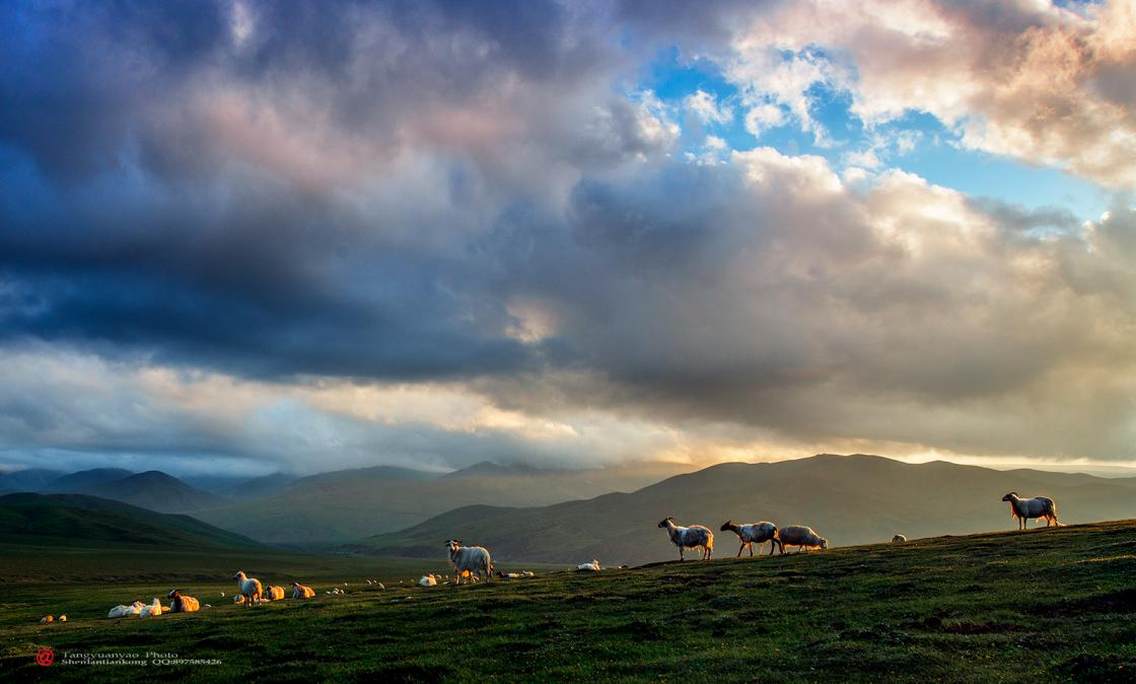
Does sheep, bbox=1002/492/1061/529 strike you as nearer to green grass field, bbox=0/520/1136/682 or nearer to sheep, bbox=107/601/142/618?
green grass field, bbox=0/520/1136/682

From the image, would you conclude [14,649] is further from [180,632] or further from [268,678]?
[268,678]

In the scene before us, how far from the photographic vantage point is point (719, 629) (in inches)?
1054

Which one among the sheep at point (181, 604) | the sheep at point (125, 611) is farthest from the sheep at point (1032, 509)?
the sheep at point (125, 611)

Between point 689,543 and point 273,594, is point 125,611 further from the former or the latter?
point 689,543

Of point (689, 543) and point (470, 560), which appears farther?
point (689, 543)

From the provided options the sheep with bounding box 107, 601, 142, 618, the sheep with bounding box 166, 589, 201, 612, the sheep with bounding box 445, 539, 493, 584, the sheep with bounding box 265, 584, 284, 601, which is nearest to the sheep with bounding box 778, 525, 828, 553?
the sheep with bounding box 445, 539, 493, 584

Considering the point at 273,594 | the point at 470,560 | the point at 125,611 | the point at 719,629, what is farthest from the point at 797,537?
the point at 125,611

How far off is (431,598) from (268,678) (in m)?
18.4

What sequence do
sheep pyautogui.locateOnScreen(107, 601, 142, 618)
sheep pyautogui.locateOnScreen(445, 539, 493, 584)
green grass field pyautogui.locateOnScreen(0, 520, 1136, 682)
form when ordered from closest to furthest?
1. green grass field pyautogui.locateOnScreen(0, 520, 1136, 682)
2. sheep pyautogui.locateOnScreen(107, 601, 142, 618)
3. sheep pyautogui.locateOnScreen(445, 539, 493, 584)

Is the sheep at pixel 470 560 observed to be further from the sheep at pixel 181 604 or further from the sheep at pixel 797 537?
the sheep at pixel 797 537

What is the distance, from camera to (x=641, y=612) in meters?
31.5

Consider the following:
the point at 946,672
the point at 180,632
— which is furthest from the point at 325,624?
the point at 946,672

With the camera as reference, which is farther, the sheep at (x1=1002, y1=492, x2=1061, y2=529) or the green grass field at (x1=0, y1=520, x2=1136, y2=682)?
the sheep at (x1=1002, y1=492, x2=1061, y2=529)

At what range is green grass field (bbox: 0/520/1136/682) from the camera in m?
20.0
